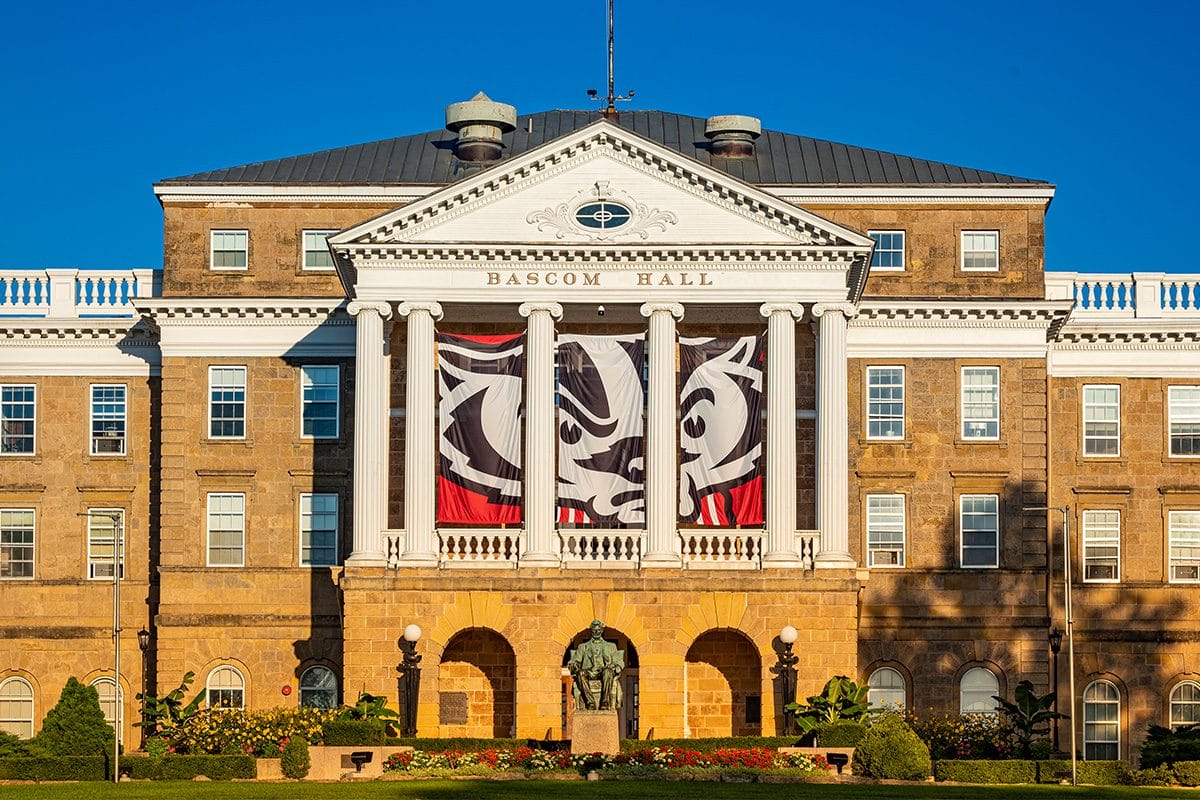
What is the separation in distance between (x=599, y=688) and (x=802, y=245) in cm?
1403

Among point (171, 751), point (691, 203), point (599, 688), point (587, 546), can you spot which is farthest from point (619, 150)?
point (171, 751)

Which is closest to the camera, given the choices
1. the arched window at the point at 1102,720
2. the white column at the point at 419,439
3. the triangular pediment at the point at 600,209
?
the white column at the point at 419,439

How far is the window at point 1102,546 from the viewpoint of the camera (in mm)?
72625

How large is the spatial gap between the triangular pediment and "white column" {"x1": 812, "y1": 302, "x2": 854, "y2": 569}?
2.12 meters

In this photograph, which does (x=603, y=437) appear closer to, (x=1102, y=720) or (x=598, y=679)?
(x=598, y=679)

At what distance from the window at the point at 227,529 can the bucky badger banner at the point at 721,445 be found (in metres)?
14.0

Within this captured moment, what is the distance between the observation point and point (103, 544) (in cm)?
7294

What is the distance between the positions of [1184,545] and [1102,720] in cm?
586

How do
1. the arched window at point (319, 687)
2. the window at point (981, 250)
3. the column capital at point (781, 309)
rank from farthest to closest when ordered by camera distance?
the window at point (981, 250)
the arched window at point (319, 687)
the column capital at point (781, 309)

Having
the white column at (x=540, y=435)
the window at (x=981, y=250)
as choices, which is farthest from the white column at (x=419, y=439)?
the window at (x=981, y=250)

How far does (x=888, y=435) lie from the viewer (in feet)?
233

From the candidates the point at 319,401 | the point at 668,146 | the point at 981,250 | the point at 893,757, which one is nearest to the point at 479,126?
the point at 668,146

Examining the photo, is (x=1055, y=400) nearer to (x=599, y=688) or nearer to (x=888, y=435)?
(x=888, y=435)

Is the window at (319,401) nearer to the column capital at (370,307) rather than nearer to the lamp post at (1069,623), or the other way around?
the column capital at (370,307)
